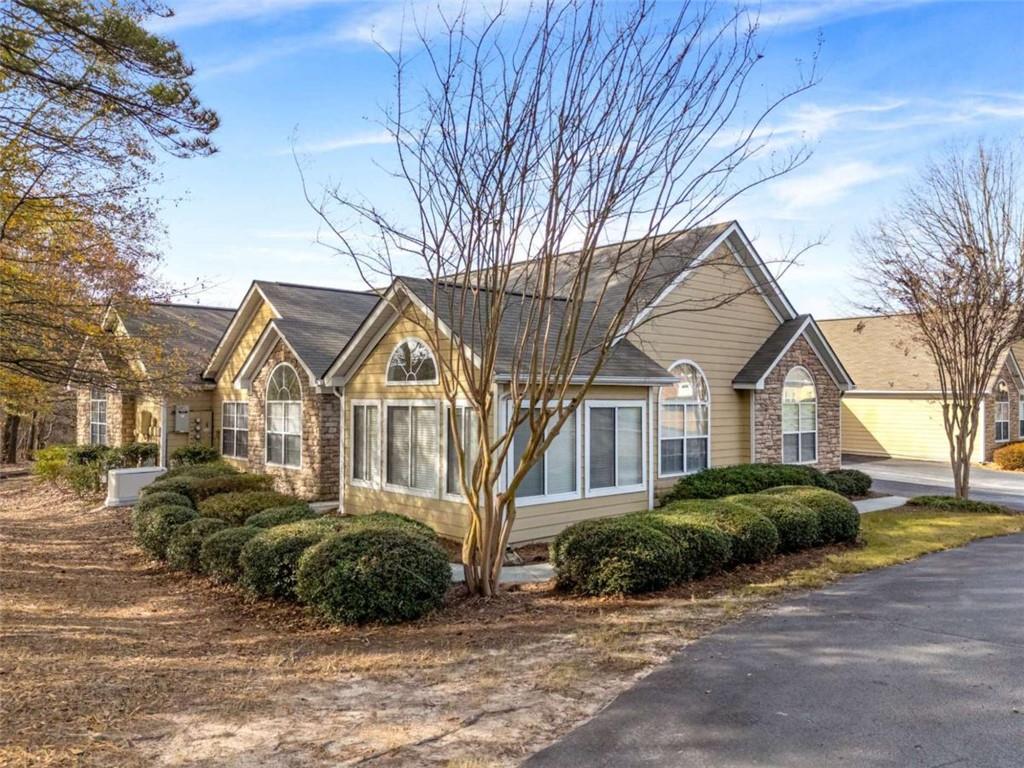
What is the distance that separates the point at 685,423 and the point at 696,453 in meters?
0.75

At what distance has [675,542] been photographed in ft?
28.9

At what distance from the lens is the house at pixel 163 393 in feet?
47.1

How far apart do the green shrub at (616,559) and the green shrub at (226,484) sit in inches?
296

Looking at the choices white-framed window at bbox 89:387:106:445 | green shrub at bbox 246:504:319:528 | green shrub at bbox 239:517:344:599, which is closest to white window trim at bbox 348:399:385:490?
green shrub at bbox 246:504:319:528

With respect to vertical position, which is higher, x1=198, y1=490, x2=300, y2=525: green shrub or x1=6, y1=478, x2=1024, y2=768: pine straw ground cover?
x1=198, y1=490, x2=300, y2=525: green shrub

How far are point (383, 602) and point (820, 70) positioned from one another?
7538 mm

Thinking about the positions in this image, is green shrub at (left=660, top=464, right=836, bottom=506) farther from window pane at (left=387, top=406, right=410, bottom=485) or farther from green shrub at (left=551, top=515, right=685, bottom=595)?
green shrub at (left=551, top=515, right=685, bottom=595)

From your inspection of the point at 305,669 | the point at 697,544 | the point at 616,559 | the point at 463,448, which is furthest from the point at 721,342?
the point at 305,669

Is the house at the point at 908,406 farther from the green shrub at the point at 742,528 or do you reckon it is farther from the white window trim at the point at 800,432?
the green shrub at the point at 742,528

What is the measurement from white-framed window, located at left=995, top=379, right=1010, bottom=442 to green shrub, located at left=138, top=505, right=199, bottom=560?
27971 millimetres

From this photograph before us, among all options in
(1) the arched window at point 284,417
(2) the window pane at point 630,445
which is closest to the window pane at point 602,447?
(2) the window pane at point 630,445

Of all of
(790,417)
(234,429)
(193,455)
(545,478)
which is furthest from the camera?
(234,429)

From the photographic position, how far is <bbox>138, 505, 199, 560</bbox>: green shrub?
11016mm

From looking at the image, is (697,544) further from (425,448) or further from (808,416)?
(808,416)
